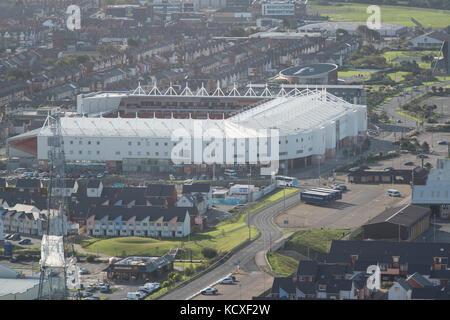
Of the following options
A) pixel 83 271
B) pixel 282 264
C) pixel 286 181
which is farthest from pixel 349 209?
pixel 83 271

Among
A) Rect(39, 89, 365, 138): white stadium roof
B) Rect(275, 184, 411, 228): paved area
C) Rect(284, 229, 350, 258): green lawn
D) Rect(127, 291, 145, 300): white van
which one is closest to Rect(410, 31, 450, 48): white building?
Rect(39, 89, 365, 138): white stadium roof

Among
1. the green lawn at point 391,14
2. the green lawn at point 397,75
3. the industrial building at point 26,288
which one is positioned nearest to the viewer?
the industrial building at point 26,288

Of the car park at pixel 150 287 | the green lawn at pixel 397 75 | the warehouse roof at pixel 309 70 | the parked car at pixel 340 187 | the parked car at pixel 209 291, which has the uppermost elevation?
the warehouse roof at pixel 309 70

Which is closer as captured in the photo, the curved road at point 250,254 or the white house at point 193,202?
the curved road at point 250,254

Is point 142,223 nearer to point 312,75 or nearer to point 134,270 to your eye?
point 134,270

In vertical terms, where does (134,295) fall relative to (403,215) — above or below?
below

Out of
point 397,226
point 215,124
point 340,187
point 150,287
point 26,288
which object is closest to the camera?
point 26,288

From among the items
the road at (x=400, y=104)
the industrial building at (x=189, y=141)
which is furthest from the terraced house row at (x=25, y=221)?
the road at (x=400, y=104)

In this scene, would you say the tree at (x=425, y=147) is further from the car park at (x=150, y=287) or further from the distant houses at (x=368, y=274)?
the car park at (x=150, y=287)
